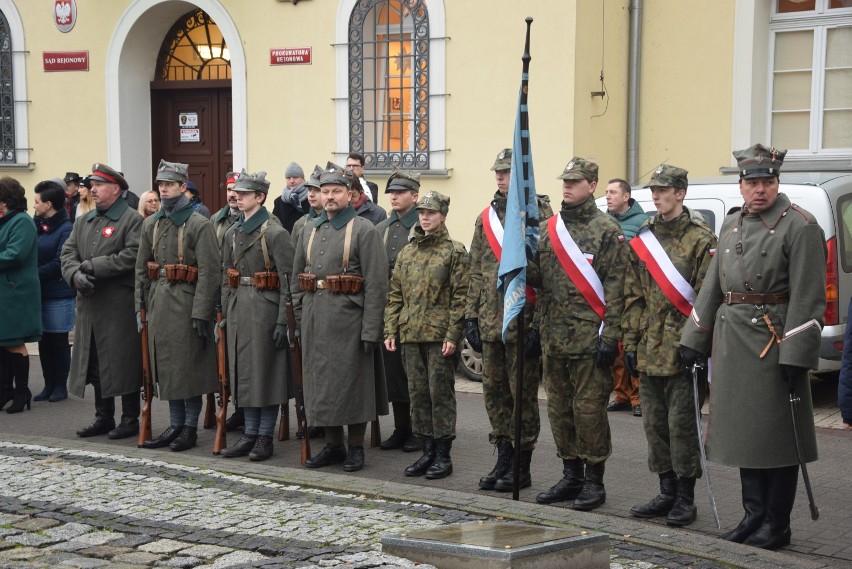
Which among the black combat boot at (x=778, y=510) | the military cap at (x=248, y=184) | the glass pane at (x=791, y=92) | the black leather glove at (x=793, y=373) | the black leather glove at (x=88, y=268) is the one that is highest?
the glass pane at (x=791, y=92)

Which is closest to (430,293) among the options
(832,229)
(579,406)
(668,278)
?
(579,406)

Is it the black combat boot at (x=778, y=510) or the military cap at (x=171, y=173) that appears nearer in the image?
the black combat boot at (x=778, y=510)

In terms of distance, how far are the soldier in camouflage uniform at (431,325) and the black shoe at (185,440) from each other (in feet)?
5.92

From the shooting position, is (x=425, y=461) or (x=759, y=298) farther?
(x=425, y=461)

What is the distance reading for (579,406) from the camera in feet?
23.4

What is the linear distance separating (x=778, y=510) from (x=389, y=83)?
9.10 m

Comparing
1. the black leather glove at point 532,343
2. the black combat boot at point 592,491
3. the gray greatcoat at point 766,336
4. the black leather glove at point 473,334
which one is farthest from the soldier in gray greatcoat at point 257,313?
the gray greatcoat at point 766,336

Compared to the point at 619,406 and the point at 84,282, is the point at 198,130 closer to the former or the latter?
the point at 84,282

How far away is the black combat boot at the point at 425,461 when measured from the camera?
319 inches

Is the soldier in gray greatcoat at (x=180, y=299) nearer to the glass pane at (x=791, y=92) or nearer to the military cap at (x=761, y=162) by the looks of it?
Result: the military cap at (x=761, y=162)

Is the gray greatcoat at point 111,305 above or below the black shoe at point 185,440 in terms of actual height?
above

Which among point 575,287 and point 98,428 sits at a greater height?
point 575,287

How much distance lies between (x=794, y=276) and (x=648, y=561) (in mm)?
1548

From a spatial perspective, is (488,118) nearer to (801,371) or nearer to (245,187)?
(245,187)
